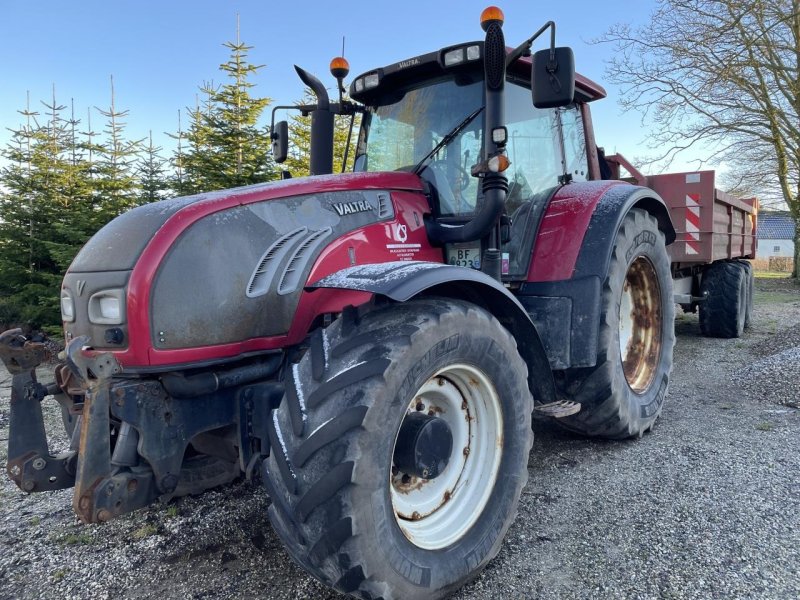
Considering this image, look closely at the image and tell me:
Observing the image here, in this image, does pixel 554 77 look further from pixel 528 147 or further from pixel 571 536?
pixel 571 536

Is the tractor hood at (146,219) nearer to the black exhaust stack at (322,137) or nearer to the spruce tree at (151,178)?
the black exhaust stack at (322,137)

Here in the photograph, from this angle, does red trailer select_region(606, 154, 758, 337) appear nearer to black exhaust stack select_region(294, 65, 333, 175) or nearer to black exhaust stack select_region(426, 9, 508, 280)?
black exhaust stack select_region(294, 65, 333, 175)

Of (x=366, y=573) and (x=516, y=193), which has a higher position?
(x=516, y=193)

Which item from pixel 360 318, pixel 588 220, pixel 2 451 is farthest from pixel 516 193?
pixel 2 451

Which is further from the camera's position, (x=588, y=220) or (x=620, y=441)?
(x=620, y=441)

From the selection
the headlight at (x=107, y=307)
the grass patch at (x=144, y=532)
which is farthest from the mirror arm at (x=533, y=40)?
the grass patch at (x=144, y=532)

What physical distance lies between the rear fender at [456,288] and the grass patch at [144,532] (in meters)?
1.52

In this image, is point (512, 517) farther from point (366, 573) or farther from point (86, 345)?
point (86, 345)

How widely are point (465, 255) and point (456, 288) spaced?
723 millimetres

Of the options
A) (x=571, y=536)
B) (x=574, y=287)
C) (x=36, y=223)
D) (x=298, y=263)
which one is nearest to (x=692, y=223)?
(x=574, y=287)

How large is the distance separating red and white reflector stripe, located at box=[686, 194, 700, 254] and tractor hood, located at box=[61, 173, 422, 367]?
611 cm

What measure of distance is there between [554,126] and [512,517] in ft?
8.30

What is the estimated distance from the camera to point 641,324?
432cm

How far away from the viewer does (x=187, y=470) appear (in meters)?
2.61
